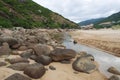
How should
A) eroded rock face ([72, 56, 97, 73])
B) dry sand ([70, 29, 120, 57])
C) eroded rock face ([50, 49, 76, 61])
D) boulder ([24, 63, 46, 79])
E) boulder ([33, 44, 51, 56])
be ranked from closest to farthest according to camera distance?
1. boulder ([24, 63, 46, 79])
2. eroded rock face ([72, 56, 97, 73])
3. eroded rock face ([50, 49, 76, 61])
4. boulder ([33, 44, 51, 56])
5. dry sand ([70, 29, 120, 57])

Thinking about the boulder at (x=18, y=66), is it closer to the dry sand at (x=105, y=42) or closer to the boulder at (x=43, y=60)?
the boulder at (x=43, y=60)

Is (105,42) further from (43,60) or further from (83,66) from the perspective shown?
(43,60)

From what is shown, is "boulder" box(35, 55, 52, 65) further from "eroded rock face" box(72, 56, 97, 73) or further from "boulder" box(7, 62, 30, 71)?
"boulder" box(7, 62, 30, 71)

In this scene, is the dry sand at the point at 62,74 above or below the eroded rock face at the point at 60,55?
below

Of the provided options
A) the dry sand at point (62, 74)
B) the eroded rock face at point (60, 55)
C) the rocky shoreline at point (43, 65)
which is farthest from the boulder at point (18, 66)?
the eroded rock face at point (60, 55)

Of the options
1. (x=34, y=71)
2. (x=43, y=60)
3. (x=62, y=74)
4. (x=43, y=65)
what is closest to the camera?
(x=34, y=71)

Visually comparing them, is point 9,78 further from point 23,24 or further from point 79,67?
point 23,24

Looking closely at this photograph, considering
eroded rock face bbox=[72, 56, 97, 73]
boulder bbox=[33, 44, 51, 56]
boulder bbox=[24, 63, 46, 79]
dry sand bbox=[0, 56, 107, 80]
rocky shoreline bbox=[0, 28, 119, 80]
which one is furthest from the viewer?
boulder bbox=[33, 44, 51, 56]

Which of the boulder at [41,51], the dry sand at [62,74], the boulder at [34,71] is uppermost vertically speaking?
the boulder at [41,51]

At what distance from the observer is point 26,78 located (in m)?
11.4

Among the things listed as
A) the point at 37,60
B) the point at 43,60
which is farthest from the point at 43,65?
the point at 37,60

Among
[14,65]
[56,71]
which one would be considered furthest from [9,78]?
[56,71]

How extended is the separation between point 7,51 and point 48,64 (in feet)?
10.8

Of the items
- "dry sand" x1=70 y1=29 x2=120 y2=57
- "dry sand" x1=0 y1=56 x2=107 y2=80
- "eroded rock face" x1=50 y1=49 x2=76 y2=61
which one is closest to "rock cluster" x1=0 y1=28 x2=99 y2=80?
"eroded rock face" x1=50 y1=49 x2=76 y2=61
